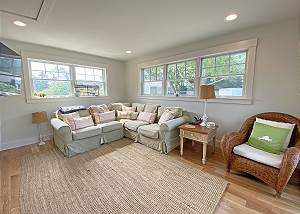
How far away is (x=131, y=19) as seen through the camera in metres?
2.21

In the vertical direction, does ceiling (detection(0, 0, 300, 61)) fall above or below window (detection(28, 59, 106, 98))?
above

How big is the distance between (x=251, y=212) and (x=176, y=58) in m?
3.24

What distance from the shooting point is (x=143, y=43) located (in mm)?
3348

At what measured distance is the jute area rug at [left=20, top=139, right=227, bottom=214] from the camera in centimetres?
163

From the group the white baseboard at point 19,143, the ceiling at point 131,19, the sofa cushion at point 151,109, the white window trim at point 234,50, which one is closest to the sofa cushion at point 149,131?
the sofa cushion at point 151,109

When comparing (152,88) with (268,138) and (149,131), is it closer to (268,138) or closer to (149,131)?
(149,131)

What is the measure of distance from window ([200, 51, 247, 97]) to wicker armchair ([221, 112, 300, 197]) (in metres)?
0.74

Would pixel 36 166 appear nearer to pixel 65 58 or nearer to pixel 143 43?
pixel 65 58

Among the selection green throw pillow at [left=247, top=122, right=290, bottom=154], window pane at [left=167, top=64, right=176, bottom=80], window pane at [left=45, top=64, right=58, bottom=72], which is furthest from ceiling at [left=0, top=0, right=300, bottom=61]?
green throw pillow at [left=247, top=122, right=290, bottom=154]

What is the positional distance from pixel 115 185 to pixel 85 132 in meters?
1.44

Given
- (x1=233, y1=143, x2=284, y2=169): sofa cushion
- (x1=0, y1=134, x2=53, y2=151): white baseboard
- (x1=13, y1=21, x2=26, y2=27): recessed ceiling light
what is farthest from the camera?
(x1=0, y1=134, x2=53, y2=151): white baseboard

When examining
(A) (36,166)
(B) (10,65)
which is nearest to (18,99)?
(B) (10,65)

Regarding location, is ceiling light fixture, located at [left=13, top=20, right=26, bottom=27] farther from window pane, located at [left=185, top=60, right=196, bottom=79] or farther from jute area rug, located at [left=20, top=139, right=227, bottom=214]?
window pane, located at [left=185, top=60, right=196, bottom=79]

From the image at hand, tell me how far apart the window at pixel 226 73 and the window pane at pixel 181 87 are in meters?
0.32
